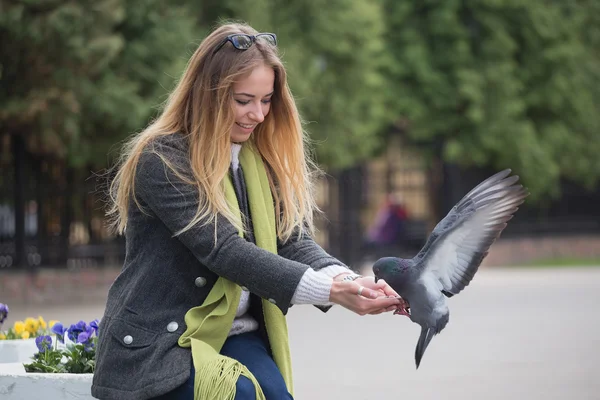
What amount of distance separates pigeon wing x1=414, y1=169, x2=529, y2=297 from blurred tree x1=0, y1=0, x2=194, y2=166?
10037mm

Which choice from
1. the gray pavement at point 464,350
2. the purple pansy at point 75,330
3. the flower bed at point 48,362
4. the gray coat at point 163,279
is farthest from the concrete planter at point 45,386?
the gray pavement at point 464,350

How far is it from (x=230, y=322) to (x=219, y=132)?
0.64 meters

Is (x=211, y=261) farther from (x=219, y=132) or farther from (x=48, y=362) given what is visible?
(x=48, y=362)

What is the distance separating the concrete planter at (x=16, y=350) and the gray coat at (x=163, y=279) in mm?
1890

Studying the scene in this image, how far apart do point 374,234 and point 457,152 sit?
8.93ft

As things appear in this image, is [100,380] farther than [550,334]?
No

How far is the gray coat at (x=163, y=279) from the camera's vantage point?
3.50 m

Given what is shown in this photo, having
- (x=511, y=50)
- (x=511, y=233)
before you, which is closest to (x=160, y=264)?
(x=511, y=50)

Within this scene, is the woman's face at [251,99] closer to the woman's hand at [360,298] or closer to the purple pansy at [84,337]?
the woman's hand at [360,298]

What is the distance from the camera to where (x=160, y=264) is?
359 cm

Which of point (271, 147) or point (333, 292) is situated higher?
point (271, 147)

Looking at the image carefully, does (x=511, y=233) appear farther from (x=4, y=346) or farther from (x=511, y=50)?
(x=4, y=346)

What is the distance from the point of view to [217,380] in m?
3.40

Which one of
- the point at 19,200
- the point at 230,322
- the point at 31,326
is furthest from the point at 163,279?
the point at 19,200
